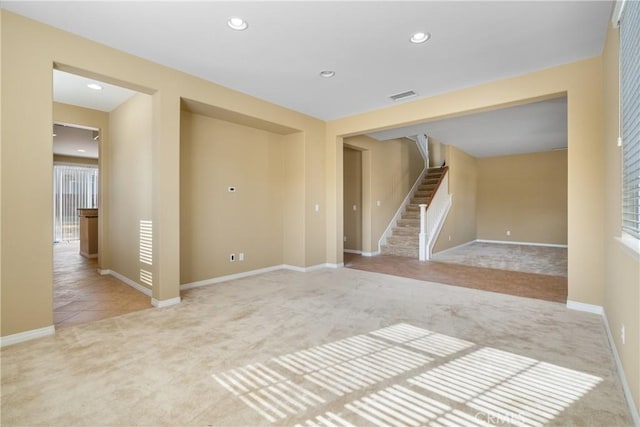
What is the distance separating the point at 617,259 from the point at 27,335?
4.90 m

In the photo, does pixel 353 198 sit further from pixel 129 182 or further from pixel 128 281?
pixel 128 281

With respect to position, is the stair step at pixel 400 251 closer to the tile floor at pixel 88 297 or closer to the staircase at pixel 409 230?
the staircase at pixel 409 230

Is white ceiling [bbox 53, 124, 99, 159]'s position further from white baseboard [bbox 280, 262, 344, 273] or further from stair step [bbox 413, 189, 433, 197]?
stair step [bbox 413, 189, 433, 197]

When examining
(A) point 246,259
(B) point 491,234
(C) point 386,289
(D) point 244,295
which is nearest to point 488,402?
(C) point 386,289

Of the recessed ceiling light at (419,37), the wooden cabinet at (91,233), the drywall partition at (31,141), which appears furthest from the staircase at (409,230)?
the wooden cabinet at (91,233)

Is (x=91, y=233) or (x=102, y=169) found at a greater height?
(x=102, y=169)

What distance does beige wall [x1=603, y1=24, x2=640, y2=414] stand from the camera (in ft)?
5.46

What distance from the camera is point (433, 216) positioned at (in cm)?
725

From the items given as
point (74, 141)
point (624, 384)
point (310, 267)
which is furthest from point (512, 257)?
point (74, 141)

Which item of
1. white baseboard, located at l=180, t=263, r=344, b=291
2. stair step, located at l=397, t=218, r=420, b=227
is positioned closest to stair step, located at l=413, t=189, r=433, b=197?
stair step, located at l=397, t=218, r=420, b=227

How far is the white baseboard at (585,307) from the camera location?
3.29 meters

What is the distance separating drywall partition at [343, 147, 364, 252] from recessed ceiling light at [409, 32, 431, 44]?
4401 millimetres

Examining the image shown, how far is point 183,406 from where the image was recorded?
1.77 meters

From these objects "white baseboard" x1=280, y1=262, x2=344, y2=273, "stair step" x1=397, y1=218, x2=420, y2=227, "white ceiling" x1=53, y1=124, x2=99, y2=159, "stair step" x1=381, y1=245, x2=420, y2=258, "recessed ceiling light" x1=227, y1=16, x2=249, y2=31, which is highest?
"white ceiling" x1=53, y1=124, x2=99, y2=159
